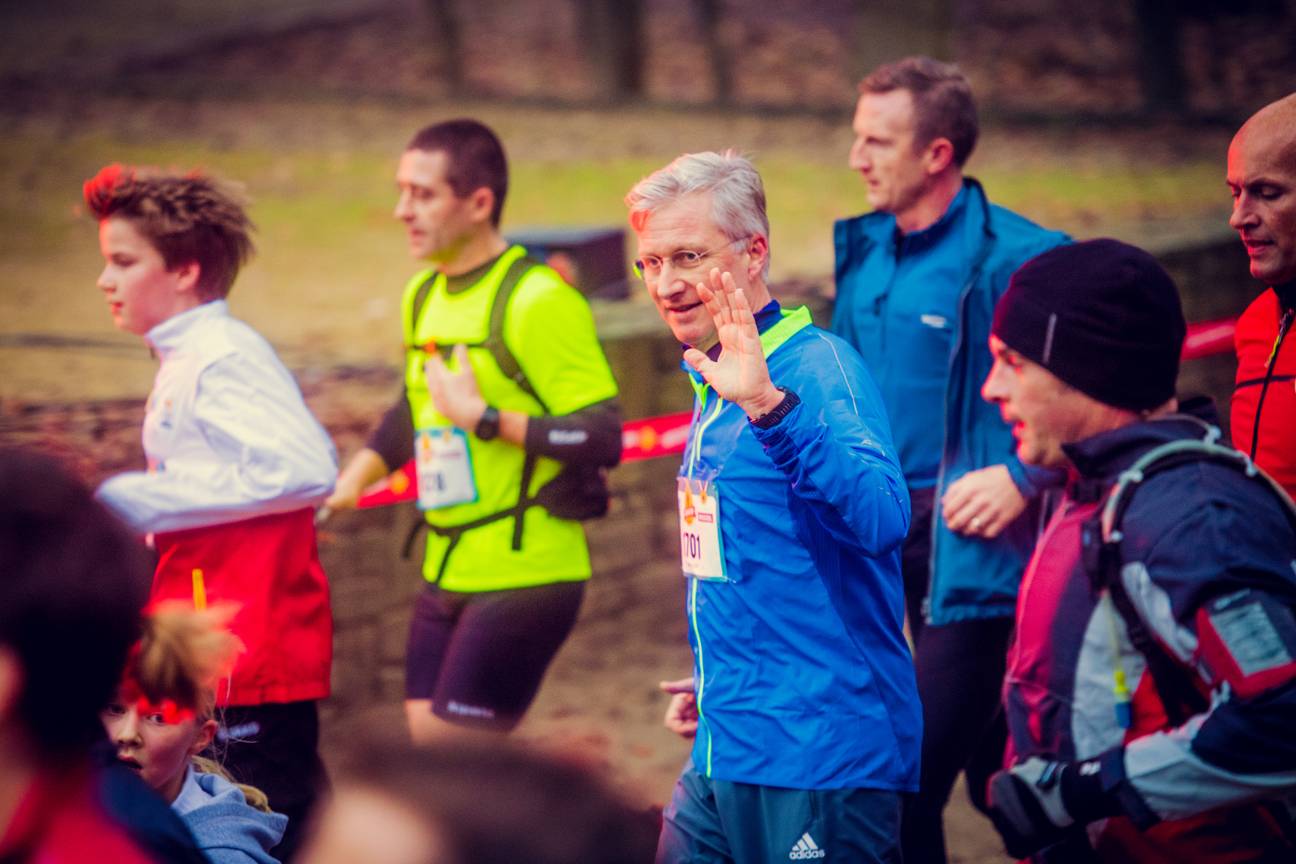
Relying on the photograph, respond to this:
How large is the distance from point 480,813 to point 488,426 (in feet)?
9.36

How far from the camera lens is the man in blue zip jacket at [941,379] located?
13.2ft

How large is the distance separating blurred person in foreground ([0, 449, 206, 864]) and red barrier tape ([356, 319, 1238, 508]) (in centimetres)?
344

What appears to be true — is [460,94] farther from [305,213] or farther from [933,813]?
[933,813]

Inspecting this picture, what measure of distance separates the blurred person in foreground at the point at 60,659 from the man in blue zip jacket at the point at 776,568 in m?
1.32

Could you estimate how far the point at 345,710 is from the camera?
6176mm

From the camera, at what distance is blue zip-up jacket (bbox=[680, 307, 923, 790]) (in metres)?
2.94

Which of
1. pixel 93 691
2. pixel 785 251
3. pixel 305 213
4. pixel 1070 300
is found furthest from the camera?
pixel 305 213

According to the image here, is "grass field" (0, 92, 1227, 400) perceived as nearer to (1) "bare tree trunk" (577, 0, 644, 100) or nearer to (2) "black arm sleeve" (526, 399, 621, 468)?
(1) "bare tree trunk" (577, 0, 644, 100)

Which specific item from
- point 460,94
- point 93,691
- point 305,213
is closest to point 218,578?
point 93,691

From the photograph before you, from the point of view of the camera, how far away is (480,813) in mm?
1412

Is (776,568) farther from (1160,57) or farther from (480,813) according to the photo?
(1160,57)

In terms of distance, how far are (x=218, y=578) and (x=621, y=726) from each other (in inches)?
105

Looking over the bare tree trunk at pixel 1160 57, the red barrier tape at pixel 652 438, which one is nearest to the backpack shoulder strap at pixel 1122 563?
the red barrier tape at pixel 652 438

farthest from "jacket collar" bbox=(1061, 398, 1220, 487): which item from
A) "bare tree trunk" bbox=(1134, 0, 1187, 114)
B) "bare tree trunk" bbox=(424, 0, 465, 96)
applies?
"bare tree trunk" bbox=(424, 0, 465, 96)
